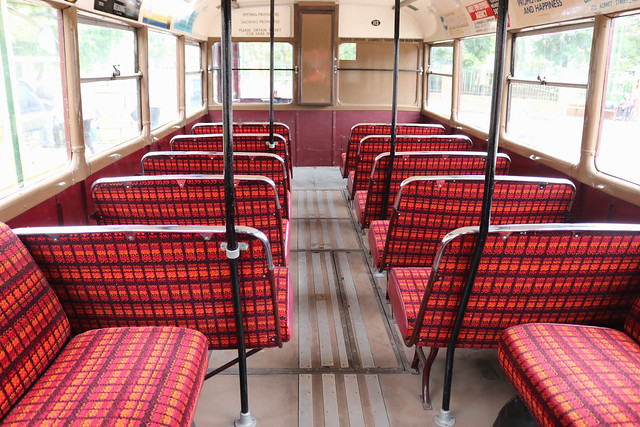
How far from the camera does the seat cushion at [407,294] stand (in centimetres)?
226

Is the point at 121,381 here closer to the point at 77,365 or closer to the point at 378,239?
the point at 77,365

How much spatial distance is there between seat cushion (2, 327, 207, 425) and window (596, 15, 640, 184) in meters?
2.77

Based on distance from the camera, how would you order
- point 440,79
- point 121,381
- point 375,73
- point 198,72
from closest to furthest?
point 121,381, point 440,79, point 198,72, point 375,73

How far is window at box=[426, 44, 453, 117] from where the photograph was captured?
7109 mm

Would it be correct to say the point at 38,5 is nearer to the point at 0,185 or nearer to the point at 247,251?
the point at 0,185

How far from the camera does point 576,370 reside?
5.65 ft

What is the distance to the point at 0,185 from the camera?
270 cm

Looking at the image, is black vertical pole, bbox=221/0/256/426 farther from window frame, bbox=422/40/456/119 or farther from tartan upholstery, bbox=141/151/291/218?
window frame, bbox=422/40/456/119

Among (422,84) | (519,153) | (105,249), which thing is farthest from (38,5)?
(422,84)

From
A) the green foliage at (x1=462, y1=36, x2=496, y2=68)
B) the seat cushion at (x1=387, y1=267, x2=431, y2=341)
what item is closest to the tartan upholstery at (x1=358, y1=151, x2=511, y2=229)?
the seat cushion at (x1=387, y1=267, x2=431, y2=341)

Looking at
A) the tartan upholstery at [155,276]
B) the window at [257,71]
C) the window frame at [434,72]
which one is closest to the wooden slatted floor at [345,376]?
the tartan upholstery at [155,276]

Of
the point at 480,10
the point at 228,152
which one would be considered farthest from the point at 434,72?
the point at 228,152

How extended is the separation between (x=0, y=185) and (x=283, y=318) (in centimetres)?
167

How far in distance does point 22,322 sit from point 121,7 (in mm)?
3219
